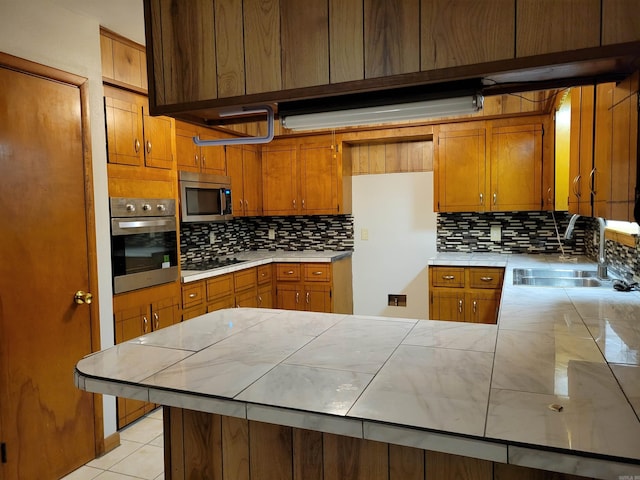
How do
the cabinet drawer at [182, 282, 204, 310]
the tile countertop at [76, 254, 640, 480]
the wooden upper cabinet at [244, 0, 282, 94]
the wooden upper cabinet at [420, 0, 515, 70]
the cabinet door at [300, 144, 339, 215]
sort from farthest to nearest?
1. the cabinet door at [300, 144, 339, 215]
2. the cabinet drawer at [182, 282, 204, 310]
3. the wooden upper cabinet at [244, 0, 282, 94]
4. the wooden upper cabinet at [420, 0, 515, 70]
5. the tile countertop at [76, 254, 640, 480]

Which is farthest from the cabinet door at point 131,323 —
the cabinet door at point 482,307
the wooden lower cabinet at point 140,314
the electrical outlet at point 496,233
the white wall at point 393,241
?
the electrical outlet at point 496,233

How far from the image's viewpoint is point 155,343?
1654 millimetres

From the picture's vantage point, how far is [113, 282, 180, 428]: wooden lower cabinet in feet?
9.31

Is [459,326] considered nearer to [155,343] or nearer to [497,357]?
[497,357]

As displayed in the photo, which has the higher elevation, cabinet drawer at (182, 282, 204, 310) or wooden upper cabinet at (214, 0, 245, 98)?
wooden upper cabinet at (214, 0, 245, 98)

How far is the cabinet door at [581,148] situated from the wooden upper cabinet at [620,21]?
3.68 feet

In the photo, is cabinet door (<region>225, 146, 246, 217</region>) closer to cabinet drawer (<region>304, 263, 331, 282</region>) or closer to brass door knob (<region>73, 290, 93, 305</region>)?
cabinet drawer (<region>304, 263, 331, 282</region>)

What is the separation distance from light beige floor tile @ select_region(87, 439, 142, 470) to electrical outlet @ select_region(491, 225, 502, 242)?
3.50 meters

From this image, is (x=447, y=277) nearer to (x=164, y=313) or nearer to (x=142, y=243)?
(x=164, y=313)

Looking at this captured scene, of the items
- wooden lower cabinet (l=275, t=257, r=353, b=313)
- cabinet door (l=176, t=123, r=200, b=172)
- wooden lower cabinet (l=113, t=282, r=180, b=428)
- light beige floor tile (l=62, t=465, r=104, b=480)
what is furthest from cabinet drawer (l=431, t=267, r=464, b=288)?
light beige floor tile (l=62, t=465, r=104, b=480)

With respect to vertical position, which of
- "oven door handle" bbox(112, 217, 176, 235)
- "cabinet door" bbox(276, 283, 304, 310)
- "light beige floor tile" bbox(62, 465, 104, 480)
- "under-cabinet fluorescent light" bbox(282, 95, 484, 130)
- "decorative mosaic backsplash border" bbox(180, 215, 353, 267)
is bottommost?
"light beige floor tile" bbox(62, 465, 104, 480)

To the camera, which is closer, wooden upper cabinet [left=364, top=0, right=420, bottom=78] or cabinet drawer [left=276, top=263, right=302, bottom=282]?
wooden upper cabinet [left=364, top=0, right=420, bottom=78]

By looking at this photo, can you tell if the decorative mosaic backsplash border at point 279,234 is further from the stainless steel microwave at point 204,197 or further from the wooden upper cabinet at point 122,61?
the wooden upper cabinet at point 122,61

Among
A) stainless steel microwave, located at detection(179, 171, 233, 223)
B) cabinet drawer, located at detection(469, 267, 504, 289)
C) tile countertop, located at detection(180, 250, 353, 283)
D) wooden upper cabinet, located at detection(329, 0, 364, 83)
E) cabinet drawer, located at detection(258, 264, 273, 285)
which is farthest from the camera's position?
cabinet drawer, located at detection(258, 264, 273, 285)
